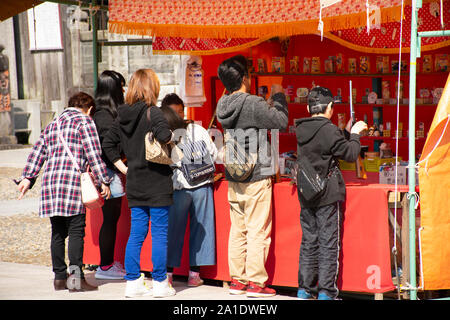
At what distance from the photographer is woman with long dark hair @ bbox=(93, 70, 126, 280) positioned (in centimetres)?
571

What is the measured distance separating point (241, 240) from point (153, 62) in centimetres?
1367

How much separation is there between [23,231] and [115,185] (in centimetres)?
399

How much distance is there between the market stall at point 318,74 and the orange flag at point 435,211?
0.81 ft

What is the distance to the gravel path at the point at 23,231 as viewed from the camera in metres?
7.71

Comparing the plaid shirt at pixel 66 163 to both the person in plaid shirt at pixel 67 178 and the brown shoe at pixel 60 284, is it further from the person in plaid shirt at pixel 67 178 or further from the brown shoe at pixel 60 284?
the brown shoe at pixel 60 284

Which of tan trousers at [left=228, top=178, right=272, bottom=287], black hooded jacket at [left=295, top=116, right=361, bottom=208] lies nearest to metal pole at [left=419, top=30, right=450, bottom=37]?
black hooded jacket at [left=295, top=116, right=361, bottom=208]

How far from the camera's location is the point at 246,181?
5.03m

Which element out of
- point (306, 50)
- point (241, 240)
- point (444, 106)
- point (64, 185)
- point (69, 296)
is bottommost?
point (69, 296)

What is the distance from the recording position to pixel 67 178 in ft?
17.1

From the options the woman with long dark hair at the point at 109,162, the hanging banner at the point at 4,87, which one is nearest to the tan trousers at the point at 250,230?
the woman with long dark hair at the point at 109,162

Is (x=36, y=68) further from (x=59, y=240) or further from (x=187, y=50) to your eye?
(x=59, y=240)

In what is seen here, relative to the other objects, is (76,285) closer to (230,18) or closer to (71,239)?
(71,239)

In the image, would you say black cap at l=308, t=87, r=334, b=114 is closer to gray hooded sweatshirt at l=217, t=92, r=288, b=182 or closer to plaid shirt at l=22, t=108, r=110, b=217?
gray hooded sweatshirt at l=217, t=92, r=288, b=182

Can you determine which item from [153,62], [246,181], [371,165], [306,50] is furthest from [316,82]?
[153,62]
